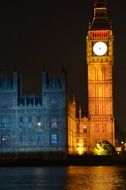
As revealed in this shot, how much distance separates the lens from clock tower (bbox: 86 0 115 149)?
168 metres

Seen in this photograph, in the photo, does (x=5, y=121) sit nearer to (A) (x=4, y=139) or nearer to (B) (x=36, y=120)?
(A) (x=4, y=139)

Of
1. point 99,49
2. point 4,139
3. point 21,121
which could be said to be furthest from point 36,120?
point 99,49

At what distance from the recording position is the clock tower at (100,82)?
168 m

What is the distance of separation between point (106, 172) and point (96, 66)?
61.1 meters

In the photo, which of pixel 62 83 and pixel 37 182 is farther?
pixel 62 83

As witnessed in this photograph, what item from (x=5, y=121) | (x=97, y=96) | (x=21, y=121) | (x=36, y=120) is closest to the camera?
(x=36, y=120)

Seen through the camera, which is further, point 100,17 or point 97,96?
point 100,17

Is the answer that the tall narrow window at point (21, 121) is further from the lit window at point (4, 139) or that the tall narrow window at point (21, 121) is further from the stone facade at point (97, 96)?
the stone facade at point (97, 96)

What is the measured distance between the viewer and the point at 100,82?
559 feet

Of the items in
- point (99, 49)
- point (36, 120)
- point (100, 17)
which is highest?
point (100, 17)

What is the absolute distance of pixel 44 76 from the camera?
15525 cm

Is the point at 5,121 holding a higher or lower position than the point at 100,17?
lower

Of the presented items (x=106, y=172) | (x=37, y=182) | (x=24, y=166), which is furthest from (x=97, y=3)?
(x=37, y=182)

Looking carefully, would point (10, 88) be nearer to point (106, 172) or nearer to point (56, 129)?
point (56, 129)
